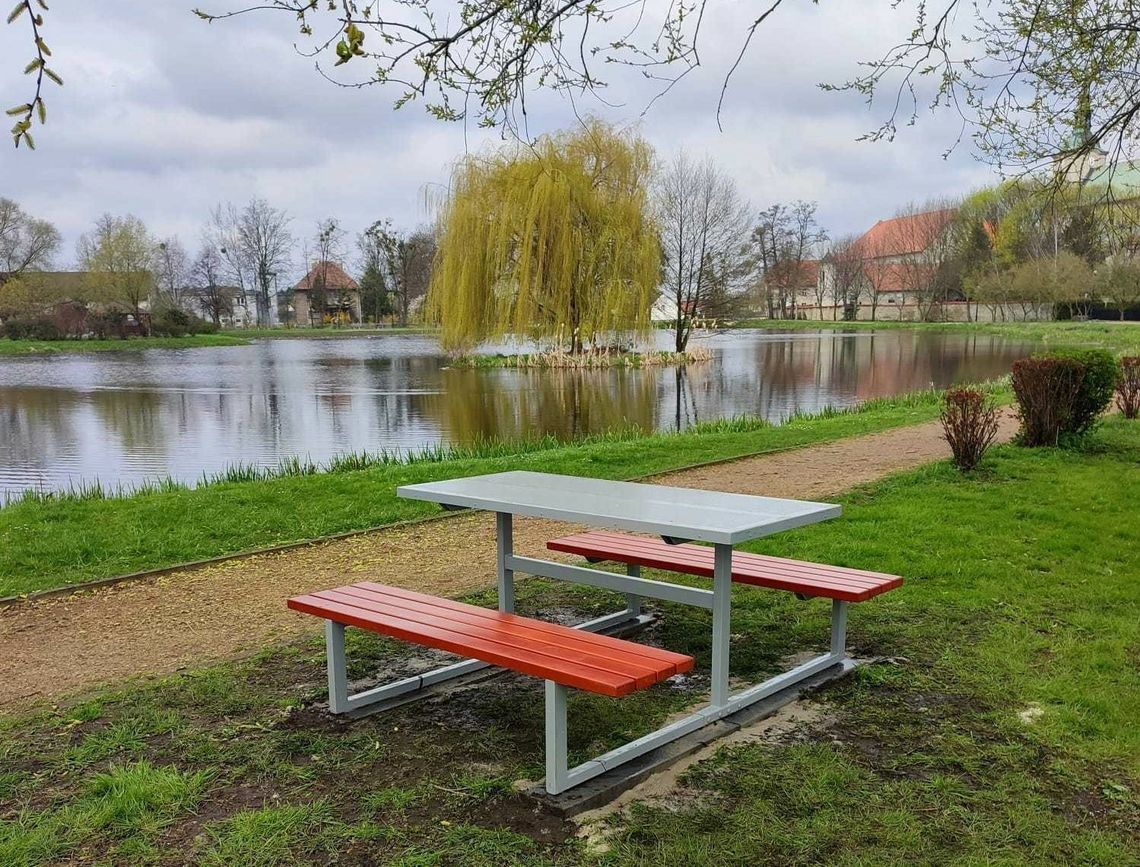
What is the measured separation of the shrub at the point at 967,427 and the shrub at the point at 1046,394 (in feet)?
3.89

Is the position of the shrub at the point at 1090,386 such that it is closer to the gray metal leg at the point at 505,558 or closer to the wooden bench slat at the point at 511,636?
the gray metal leg at the point at 505,558

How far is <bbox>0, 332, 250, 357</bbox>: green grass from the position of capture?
50688 mm

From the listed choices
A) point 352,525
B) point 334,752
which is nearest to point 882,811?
point 334,752

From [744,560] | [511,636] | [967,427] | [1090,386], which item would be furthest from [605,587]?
[1090,386]

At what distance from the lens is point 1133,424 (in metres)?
12.2

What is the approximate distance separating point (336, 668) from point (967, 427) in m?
7.24

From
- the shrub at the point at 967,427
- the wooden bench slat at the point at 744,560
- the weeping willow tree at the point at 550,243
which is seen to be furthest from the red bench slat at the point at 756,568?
the weeping willow tree at the point at 550,243

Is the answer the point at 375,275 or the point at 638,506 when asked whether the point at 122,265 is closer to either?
the point at 375,275

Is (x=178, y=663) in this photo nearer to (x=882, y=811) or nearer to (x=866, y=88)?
(x=882, y=811)

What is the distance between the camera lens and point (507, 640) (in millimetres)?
3285

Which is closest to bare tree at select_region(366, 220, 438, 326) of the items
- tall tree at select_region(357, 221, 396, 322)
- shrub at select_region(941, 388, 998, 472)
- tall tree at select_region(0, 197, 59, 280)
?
tall tree at select_region(357, 221, 396, 322)

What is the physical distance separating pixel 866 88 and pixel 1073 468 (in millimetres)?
5510

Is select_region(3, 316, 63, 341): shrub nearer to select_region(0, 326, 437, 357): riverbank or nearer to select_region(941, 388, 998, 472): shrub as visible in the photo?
select_region(0, 326, 437, 357): riverbank

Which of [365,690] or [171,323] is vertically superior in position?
[171,323]
